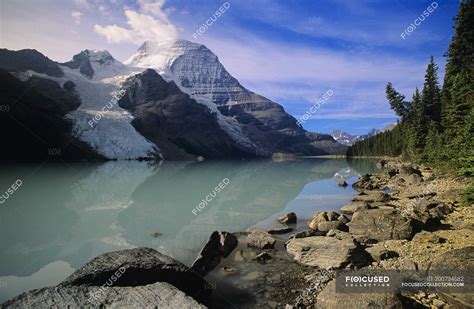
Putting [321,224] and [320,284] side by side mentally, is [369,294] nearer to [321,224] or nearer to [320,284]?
[320,284]

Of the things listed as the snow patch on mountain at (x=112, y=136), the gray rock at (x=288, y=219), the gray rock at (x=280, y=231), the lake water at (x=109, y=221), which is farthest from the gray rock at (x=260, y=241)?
the snow patch on mountain at (x=112, y=136)

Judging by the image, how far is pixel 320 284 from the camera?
34.6 ft

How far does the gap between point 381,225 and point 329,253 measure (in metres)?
4.61

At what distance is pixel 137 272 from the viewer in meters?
9.03

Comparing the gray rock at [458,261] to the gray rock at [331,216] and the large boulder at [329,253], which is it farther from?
the gray rock at [331,216]

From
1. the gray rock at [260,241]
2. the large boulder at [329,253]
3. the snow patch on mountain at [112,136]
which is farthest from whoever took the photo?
the snow patch on mountain at [112,136]

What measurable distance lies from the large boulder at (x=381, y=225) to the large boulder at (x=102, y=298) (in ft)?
36.1

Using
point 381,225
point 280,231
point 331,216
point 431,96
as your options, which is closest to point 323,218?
point 331,216

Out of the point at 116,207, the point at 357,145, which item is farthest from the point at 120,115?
the point at 116,207

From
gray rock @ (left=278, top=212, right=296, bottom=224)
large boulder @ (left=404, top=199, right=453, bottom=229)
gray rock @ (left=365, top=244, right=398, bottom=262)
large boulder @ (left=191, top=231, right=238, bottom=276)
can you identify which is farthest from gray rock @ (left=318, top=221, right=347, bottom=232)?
large boulder @ (left=191, top=231, right=238, bottom=276)

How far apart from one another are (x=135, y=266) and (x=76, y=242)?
387 inches

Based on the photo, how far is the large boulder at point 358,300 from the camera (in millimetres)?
7926

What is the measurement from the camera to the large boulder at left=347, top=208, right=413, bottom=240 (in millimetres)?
14602

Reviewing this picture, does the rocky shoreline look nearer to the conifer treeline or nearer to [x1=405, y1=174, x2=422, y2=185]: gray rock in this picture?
the conifer treeline
